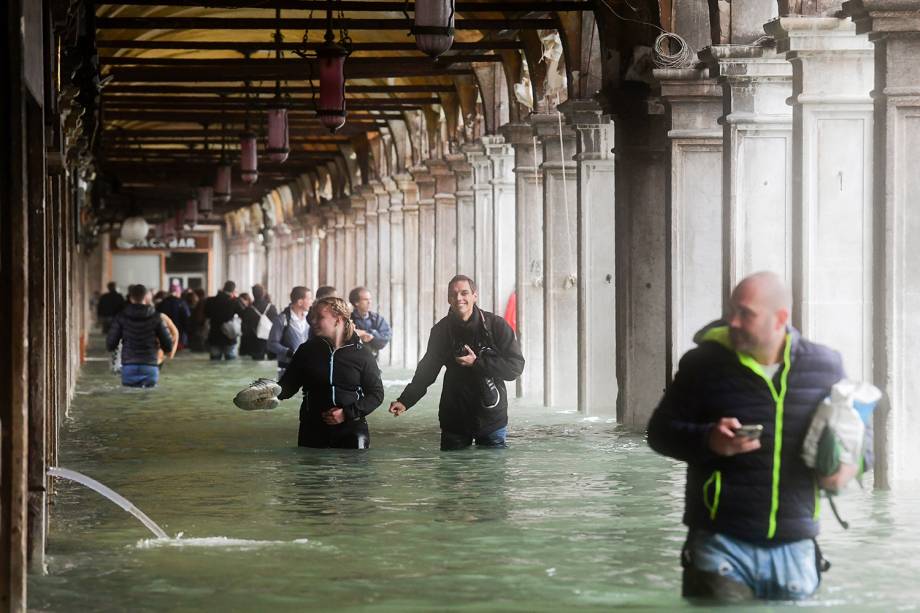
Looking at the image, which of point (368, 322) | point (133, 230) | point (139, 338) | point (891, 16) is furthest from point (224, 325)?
point (891, 16)

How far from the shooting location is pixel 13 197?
7.88m

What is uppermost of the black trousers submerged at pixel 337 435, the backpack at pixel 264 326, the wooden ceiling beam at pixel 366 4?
the wooden ceiling beam at pixel 366 4

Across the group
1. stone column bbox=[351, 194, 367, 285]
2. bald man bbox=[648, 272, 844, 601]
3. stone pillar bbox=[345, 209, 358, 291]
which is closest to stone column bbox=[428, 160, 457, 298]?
stone column bbox=[351, 194, 367, 285]

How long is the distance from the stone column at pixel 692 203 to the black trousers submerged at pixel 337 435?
3212 mm

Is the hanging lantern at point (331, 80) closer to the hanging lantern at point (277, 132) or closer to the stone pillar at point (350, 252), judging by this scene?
the hanging lantern at point (277, 132)

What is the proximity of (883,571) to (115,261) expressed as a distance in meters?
78.8

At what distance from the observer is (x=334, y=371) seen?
14.4 meters

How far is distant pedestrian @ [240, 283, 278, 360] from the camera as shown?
105 ft

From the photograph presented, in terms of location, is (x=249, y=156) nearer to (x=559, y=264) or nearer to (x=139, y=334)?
(x=139, y=334)

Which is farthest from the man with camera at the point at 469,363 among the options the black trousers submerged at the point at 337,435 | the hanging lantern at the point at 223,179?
the hanging lantern at the point at 223,179

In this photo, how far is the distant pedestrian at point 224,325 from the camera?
118 ft

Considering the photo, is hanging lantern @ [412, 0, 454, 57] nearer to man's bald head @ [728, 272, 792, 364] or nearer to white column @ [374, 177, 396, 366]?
man's bald head @ [728, 272, 792, 364]

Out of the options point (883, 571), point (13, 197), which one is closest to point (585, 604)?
point (883, 571)

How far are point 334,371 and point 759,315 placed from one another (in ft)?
25.9
